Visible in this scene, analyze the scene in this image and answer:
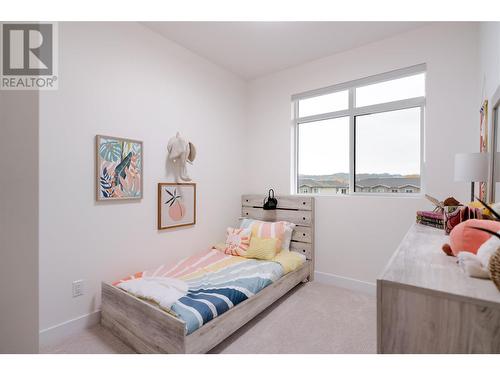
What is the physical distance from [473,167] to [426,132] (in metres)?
1.05

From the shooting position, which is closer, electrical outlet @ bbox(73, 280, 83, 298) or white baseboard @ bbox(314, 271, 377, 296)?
electrical outlet @ bbox(73, 280, 83, 298)

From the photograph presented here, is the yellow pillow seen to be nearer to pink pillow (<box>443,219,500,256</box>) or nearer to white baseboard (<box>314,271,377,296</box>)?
white baseboard (<box>314,271,377,296</box>)

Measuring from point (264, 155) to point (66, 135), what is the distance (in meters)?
2.21

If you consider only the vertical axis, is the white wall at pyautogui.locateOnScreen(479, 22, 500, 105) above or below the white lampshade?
above

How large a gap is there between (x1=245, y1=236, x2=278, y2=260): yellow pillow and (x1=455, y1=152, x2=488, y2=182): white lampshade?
5.53 feet

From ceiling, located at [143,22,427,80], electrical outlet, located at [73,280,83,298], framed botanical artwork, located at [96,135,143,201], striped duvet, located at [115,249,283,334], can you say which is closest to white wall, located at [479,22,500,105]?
ceiling, located at [143,22,427,80]

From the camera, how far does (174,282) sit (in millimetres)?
1870

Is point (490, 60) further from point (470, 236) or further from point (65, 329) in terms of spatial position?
point (65, 329)

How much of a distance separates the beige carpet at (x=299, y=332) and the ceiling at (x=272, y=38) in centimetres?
266

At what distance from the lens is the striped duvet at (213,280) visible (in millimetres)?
1546

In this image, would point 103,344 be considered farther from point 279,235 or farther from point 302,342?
point 279,235

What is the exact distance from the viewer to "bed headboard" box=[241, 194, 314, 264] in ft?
9.53

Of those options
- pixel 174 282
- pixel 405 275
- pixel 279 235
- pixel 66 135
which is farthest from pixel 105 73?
pixel 405 275

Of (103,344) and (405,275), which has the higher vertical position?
(405,275)
